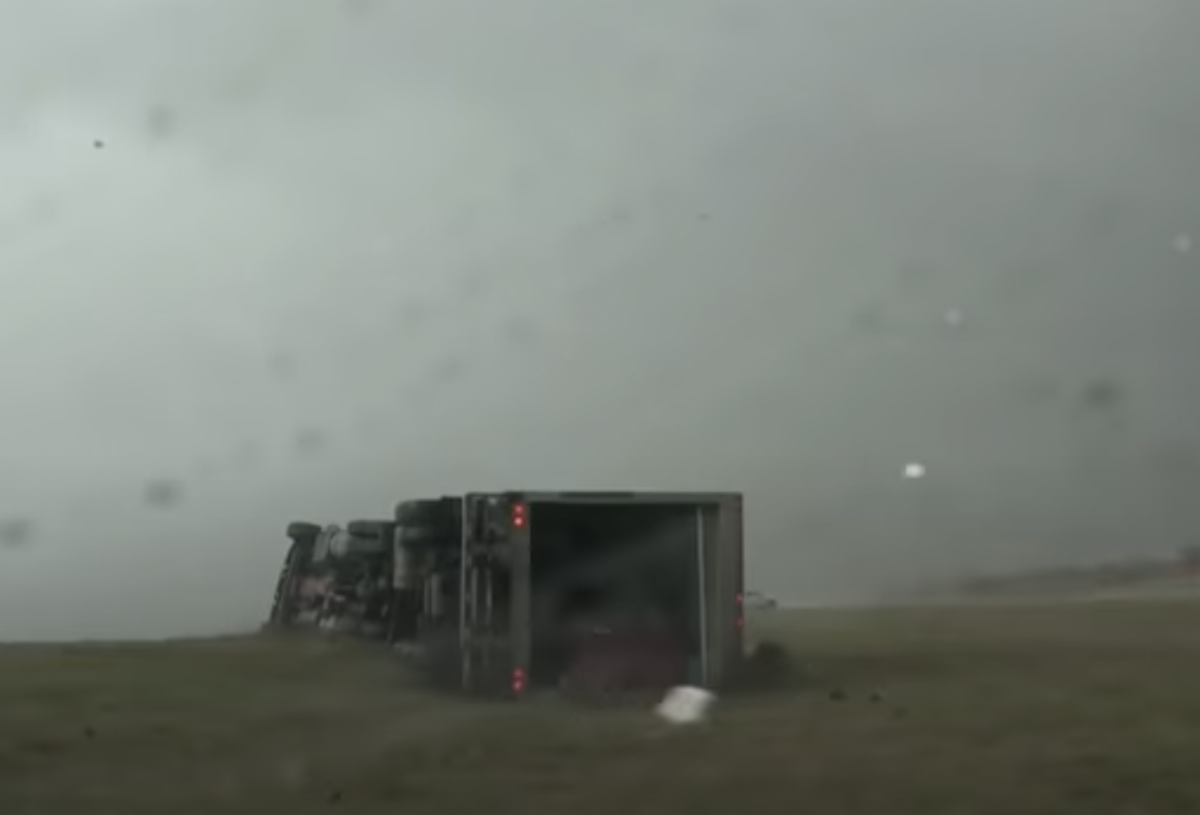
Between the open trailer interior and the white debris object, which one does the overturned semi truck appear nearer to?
the open trailer interior

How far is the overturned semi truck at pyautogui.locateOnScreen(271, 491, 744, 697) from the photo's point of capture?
19031 mm

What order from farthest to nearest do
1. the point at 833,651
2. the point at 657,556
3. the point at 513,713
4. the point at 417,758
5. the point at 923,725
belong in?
the point at 833,651 → the point at 657,556 → the point at 513,713 → the point at 923,725 → the point at 417,758

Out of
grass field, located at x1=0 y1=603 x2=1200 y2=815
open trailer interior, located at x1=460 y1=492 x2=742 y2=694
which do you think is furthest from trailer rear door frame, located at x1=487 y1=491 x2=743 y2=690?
grass field, located at x1=0 y1=603 x2=1200 y2=815

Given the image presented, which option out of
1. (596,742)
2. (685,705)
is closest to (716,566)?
(685,705)

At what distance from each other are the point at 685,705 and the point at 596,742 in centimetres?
374

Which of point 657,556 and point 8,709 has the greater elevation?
point 657,556

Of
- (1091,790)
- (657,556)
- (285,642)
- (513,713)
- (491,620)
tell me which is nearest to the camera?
(1091,790)

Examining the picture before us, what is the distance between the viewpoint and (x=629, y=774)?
12.2 metres

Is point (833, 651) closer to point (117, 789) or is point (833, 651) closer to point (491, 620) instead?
point (491, 620)

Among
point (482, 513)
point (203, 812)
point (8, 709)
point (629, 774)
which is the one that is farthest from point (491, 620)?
point (203, 812)

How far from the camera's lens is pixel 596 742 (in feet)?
46.6

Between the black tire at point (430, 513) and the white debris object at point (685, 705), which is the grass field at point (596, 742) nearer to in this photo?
the white debris object at point (685, 705)

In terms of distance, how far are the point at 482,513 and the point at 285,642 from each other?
7067mm

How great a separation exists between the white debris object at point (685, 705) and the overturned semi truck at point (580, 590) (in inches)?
23.3
